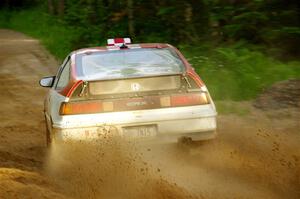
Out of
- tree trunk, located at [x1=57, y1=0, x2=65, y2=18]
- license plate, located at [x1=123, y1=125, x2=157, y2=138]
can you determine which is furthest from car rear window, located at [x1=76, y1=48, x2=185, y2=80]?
tree trunk, located at [x1=57, y1=0, x2=65, y2=18]

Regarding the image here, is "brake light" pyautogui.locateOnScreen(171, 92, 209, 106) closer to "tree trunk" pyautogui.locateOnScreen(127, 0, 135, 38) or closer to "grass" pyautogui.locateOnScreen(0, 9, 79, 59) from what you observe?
"tree trunk" pyautogui.locateOnScreen(127, 0, 135, 38)

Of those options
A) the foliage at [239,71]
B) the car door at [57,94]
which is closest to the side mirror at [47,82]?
the car door at [57,94]

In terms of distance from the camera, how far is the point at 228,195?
509 centimetres

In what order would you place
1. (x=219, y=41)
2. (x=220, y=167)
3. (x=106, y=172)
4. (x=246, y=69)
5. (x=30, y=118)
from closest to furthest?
(x=106, y=172) < (x=220, y=167) < (x=30, y=118) < (x=246, y=69) < (x=219, y=41)

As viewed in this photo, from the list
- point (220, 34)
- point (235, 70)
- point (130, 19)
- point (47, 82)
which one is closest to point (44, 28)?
point (130, 19)

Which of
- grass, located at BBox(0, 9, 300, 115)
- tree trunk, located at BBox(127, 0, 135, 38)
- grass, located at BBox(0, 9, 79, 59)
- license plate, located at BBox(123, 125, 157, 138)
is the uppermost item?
license plate, located at BBox(123, 125, 157, 138)

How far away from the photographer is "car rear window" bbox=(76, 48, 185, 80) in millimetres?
6152

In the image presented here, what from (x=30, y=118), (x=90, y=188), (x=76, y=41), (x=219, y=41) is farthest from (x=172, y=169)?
(x=76, y=41)

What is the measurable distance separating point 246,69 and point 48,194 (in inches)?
313

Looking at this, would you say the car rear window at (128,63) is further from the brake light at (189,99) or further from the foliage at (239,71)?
the foliage at (239,71)

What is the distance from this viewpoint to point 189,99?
241 inches

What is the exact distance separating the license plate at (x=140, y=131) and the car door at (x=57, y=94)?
0.78 m

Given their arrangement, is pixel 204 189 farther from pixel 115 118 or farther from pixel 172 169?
pixel 115 118

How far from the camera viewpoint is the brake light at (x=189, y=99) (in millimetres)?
6094
